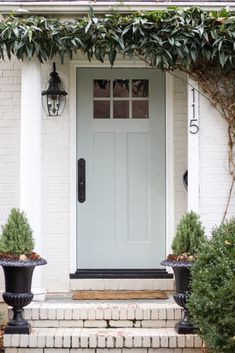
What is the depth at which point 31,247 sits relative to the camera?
4875 millimetres

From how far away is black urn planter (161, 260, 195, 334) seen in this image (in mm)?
4691

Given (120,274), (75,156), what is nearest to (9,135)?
(75,156)

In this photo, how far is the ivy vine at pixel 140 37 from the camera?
16.4ft

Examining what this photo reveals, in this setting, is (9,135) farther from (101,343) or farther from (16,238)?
(101,343)

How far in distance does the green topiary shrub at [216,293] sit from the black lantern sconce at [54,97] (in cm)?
219

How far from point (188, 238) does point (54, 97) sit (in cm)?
203

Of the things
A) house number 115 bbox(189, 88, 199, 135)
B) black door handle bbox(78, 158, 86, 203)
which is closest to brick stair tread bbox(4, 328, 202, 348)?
black door handle bbox(78, 158, 86, 203)

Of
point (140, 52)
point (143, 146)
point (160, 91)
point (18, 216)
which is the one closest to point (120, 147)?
point (143, 146)

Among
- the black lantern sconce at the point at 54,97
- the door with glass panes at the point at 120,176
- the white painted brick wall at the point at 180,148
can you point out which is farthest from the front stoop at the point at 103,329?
the black lantern sconce at the point at 54,97

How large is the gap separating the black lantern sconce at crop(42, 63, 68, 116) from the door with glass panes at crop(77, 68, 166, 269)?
211 millimetres

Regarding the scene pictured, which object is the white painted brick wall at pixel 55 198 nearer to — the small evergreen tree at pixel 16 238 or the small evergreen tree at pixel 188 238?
the small evergreen tree at pixel 16 238

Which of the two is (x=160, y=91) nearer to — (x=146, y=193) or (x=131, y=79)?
(x=131, y=79)

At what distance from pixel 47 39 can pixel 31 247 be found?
1.94 m

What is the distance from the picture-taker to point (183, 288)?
4734 mm
